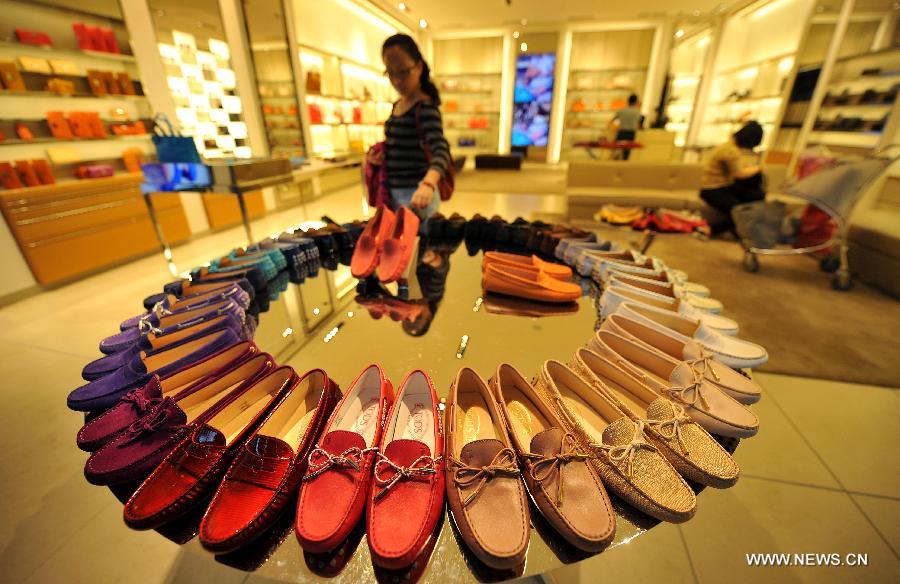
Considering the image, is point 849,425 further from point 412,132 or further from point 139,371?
point 139,371

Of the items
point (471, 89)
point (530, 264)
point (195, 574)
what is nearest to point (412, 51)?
point (530, 264)

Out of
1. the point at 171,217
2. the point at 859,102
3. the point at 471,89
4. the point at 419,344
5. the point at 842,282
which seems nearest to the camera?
the point at 419,344

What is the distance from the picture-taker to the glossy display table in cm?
64

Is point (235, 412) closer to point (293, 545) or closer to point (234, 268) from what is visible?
point (293, 545)

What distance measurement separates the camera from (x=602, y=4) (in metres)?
8.55

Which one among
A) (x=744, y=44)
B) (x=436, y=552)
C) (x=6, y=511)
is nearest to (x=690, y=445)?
(x=436, y=552)

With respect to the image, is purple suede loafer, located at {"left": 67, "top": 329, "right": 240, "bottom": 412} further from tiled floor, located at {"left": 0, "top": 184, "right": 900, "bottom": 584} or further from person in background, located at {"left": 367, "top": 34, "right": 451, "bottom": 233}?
person in background, located at {"left": 367, "top": 34, "right": 451, "bottom": 233}

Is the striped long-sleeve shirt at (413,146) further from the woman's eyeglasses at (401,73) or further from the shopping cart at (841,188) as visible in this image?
the shopping cart at (841,188)

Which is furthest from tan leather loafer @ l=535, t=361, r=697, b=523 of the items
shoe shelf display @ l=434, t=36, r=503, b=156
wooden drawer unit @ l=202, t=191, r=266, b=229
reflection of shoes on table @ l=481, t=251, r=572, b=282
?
shoe shelf display @ l=434, t=36, r=503, b=156

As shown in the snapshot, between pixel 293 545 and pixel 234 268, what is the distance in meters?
1.42

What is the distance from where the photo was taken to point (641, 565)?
1.25 metres

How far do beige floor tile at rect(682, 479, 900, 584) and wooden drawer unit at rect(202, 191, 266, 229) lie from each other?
5.52 metres

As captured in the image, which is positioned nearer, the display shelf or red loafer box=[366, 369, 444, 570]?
red loafer box=[366, 369, 444, 570]

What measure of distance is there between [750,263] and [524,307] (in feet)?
9.86
